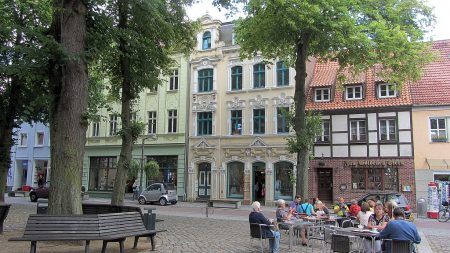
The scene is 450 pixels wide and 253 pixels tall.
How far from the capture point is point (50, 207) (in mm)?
10961

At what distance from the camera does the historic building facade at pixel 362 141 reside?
27.2 m

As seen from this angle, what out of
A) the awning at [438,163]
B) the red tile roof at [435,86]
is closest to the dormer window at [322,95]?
the red tile roof at [435,86]

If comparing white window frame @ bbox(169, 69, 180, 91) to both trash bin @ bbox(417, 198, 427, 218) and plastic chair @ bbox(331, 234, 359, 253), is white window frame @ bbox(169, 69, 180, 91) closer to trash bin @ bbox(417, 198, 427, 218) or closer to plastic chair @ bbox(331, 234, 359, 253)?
trash bin @ bbox(417, 198, 427, 218)

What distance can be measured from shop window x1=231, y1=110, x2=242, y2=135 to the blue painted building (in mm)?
22446

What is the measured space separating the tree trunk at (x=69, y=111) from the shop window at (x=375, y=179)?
70.1 feet

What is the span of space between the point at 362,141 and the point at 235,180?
392 inches

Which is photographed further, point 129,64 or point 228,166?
point 228,166

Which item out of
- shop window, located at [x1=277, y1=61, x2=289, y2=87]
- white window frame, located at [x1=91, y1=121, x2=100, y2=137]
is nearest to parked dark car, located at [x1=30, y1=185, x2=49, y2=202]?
white window frame, located at [x1=91, y1=121, x2=100, y2=137]

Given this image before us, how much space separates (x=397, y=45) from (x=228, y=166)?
18.6 m

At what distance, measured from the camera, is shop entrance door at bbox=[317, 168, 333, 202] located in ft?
96.8

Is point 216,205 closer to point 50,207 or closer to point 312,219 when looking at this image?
point 312,219

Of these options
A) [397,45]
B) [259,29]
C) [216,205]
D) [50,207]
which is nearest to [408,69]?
[397,45]

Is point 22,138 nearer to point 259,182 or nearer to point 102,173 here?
point 102,173

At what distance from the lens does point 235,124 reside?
33.2m
